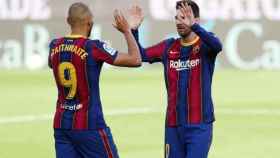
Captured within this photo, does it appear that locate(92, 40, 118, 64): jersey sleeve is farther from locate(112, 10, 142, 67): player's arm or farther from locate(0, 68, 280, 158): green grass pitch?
locate(0, 68, 280, 158): green grass pitch

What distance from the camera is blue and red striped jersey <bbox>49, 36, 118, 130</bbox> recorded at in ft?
28.5

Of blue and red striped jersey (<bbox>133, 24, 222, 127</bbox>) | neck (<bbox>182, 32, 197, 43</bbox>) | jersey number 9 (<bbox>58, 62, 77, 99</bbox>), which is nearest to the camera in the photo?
jersey number 9 (<bbox>58, 62, 77, 99</bbox>)

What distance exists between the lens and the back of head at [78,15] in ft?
28.4

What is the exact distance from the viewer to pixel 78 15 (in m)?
8.66

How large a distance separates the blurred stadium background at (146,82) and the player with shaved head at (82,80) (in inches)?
192

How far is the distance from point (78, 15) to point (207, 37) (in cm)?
136

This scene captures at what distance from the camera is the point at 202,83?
9.45 meters

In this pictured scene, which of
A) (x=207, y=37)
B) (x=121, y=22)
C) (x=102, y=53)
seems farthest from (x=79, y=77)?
(x=207, y=37)

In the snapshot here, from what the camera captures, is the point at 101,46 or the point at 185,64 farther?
the point at 185,64

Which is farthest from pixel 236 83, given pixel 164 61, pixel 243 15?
pixel 164 61

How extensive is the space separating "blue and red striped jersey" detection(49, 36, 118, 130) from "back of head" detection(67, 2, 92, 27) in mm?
137

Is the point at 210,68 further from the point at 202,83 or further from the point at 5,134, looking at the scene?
the point at 5,134

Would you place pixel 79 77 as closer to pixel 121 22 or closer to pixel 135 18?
pixel 121 22

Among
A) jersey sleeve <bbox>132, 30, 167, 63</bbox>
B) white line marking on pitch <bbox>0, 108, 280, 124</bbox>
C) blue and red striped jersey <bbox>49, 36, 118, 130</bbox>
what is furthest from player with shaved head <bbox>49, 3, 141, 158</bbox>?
white line marking on pitch <bbox>0, 108, 280, 124</bbox>
